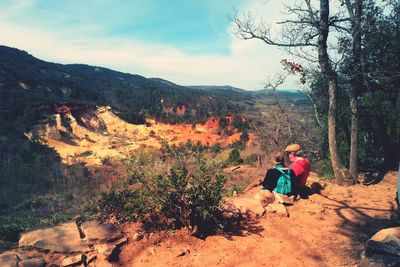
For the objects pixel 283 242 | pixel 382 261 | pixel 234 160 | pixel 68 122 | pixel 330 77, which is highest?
pixel 330 77

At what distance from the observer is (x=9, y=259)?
4055mm

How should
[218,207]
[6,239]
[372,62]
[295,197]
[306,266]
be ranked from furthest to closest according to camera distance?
1. [372,62]
2. [295,197]
3. [218,207]
4. [6,239]
5. [306,266]

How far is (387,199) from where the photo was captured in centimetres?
678

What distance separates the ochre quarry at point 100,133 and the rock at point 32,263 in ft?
49.4

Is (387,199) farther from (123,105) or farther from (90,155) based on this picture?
(123,105)

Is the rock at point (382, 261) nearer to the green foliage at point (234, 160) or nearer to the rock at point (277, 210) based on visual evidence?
the rock at point (277, 210)

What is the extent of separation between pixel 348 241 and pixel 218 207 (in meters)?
1.84

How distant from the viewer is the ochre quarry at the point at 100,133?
79.1ft

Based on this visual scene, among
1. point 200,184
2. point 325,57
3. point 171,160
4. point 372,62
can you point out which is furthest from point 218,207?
point 372,62

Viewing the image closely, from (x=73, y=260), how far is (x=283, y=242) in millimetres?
2690

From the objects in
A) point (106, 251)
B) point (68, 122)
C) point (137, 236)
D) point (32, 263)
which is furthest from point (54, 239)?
point (68, 122)

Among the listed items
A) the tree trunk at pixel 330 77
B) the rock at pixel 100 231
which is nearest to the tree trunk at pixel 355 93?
the tree trunk at pixel 330 77

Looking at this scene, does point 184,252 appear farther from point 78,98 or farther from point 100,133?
point 78,98

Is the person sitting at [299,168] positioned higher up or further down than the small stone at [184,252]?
higher up
